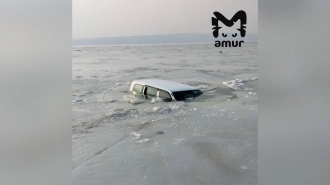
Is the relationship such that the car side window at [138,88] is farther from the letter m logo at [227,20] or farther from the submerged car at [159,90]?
the letter m logo at [227,20]

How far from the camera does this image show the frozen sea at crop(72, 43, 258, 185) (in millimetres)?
1744

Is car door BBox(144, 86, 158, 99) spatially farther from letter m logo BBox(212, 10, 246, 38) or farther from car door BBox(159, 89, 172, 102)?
letter m logo BBox(212, 10, 246, 38)

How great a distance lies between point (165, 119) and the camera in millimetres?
1825

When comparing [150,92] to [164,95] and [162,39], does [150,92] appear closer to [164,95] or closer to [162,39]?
[164,95]

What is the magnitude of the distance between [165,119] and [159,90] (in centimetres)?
21

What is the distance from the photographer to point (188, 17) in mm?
1863

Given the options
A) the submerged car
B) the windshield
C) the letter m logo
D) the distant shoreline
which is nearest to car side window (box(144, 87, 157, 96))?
the submerged car

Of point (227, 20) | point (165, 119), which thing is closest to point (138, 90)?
point (165, 119)

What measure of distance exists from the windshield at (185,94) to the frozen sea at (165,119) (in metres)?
0.04
